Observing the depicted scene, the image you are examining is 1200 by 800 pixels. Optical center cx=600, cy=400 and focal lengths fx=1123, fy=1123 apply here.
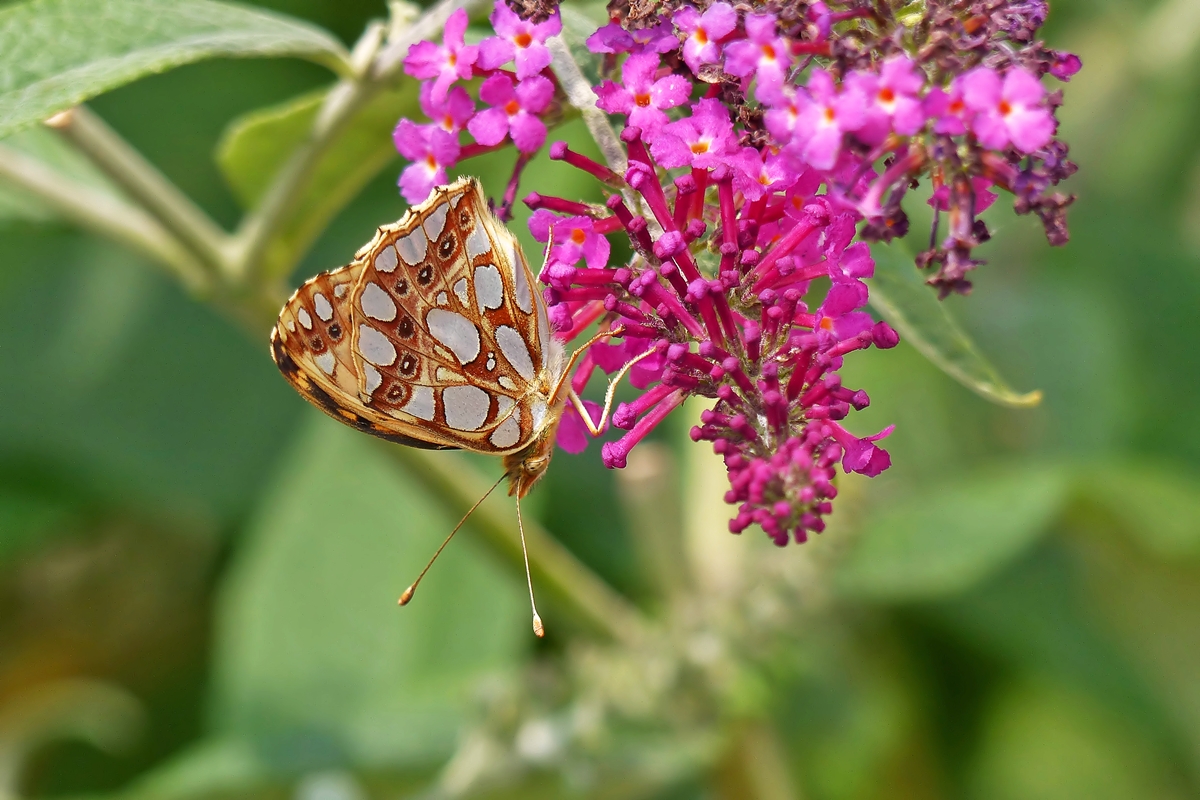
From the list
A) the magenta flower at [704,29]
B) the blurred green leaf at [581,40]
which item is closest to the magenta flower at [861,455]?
the magenta flower at [704,29]

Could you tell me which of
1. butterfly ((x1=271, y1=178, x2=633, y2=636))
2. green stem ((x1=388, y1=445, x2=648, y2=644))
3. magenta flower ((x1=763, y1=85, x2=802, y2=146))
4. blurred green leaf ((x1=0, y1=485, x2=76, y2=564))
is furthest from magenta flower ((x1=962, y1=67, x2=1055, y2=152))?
blurred green leaf ((x1=0, y1=485, x2=76, y2=564))

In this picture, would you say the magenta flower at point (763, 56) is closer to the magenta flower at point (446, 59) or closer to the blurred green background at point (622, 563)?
the magenta flower at point (446, 59)

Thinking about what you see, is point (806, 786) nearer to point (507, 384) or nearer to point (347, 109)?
point (507, 384)

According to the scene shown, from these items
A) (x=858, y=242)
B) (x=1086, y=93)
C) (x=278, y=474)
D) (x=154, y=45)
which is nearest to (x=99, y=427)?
(x=278, y=474)

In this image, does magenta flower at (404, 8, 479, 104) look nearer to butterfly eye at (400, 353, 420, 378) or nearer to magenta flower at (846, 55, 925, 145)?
butterfly eye at (400, 353, 420, 378)

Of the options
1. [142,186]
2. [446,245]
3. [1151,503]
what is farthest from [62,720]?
[1151,503]

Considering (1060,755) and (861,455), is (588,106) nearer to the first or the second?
(861,455)

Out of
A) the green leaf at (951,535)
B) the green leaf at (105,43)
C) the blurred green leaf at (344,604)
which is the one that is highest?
the green leaf at (105,43)

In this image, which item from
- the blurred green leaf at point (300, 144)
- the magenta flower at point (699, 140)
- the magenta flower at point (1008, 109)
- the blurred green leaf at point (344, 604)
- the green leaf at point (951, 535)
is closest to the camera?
the magenta flower at point (1008, 109)
